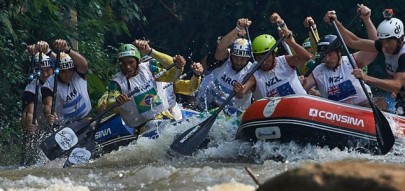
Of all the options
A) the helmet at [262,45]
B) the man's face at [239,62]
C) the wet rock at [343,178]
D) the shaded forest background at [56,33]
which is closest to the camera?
the wet rock at [343,178]

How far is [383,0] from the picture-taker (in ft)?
71.5

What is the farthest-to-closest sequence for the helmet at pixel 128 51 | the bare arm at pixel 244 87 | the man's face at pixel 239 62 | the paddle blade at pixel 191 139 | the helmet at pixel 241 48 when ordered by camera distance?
the man's face at pixel 239 62 → the helmet at pixel 241 48 → the helmet at pixel 128 51 → the bare arm at pixel 244 87 → the paddle blade at pixel 191 139

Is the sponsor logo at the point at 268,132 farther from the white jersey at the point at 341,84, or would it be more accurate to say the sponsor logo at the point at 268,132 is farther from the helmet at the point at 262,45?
the helmet at the point at 262,45

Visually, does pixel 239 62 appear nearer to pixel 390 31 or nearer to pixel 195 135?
pixel 195 135

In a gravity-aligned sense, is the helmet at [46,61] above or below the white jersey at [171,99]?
above

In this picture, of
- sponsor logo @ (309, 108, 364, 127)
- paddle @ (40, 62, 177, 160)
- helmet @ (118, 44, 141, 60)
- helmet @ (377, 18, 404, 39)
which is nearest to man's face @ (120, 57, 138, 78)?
helmet @ (118, 44, 141, 60)

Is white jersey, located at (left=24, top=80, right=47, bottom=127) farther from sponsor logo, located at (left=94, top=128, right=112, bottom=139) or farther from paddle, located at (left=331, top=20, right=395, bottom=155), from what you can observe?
paddle, located at (left=331, top=20, right=395, bottom=155)

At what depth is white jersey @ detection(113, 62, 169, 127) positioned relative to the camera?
41.0ft

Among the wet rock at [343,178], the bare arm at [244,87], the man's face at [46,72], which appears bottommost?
the bare arm at [244,87]

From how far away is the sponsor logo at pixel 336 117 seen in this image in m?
10.5

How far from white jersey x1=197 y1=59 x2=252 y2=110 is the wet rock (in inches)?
354

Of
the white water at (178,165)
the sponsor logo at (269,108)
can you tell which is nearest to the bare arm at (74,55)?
the white water at (178,165)

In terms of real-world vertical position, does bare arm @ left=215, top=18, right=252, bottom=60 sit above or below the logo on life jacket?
above

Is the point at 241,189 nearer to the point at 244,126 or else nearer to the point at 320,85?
the point at 244,126
